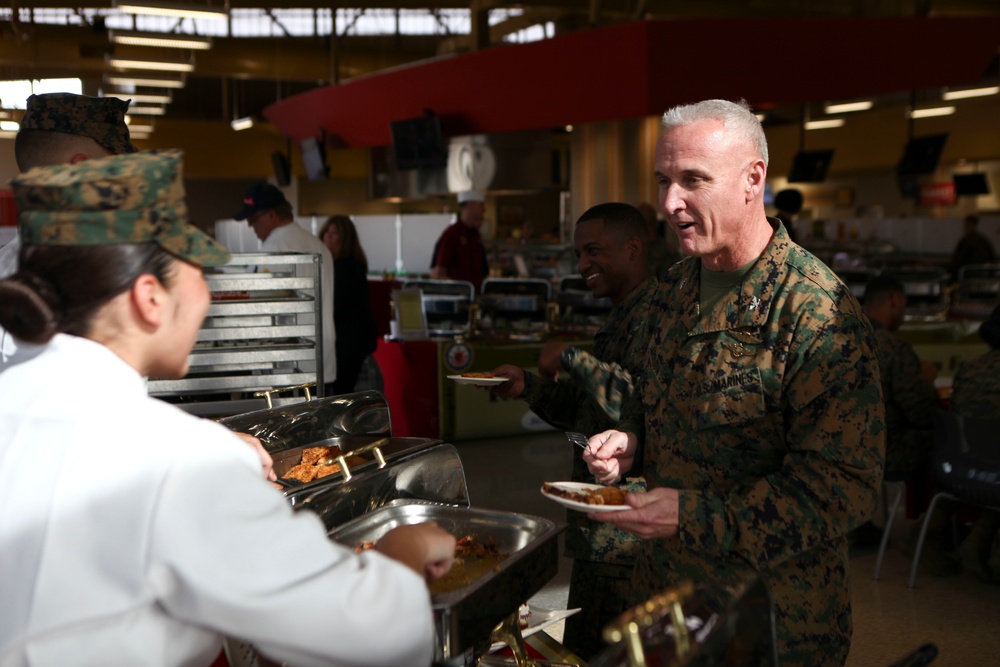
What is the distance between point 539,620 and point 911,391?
273cm

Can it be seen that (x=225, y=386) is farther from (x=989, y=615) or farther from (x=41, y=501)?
(x=989, y=615)

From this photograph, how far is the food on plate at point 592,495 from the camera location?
1572 millimetres

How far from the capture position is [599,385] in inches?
91.9

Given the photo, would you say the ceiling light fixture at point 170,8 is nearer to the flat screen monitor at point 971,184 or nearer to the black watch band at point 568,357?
the black watch band at point 568,357

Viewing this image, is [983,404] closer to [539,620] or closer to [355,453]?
[539,620]

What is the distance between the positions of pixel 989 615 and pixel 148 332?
361cm

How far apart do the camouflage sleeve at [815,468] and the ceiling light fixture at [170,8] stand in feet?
26.3

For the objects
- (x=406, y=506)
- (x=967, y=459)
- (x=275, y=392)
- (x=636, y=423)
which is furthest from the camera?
(x=967, y=459)

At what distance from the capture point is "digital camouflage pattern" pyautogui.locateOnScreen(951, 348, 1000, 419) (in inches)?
147

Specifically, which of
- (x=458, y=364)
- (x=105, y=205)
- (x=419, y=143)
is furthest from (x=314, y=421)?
(x=419, y=143)

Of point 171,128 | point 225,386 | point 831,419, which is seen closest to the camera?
point 831,419

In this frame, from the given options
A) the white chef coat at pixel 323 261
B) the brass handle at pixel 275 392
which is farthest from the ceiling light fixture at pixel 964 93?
the brass handle at pixel 275 392

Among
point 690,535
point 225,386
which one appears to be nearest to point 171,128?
point 225,386

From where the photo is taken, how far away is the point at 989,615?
3.64 metres
